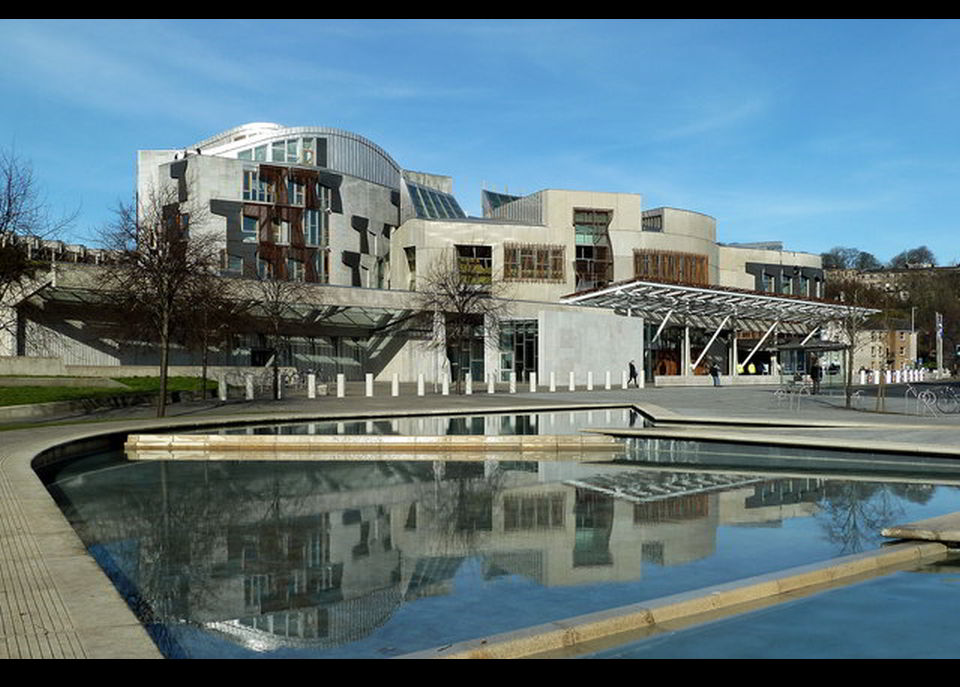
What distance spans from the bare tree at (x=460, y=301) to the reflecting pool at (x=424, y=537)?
25.1 metres

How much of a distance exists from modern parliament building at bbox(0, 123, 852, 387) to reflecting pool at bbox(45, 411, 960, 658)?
1190 inches

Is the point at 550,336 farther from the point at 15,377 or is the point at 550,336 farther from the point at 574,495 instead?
the point at 574,495

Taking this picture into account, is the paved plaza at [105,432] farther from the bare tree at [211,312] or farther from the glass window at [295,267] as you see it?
the glass window at [295,267]

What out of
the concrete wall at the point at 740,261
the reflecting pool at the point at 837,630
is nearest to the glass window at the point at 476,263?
the concrete wall at the point at 740,261

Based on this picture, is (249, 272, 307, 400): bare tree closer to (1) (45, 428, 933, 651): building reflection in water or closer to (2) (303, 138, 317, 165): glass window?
(2) (303, 138, 317, 165): glass window

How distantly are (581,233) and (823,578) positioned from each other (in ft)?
170

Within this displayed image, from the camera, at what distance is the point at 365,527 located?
9.47 meters

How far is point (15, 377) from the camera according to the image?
2894cm

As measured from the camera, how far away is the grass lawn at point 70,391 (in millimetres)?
22359

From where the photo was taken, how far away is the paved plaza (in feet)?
16.2

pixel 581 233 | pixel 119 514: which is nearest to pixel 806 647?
pixel 119 514

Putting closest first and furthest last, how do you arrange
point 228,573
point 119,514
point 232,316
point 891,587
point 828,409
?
1. point 891,587
2. point 228,573
3. point 119,514
4. point 828,409
5. point 232,316

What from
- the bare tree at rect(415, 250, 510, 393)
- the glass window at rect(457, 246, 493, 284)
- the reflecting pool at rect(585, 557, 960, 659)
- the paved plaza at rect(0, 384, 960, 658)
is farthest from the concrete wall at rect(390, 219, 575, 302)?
the reflecting pool at rect(585, 557, 960, 659)

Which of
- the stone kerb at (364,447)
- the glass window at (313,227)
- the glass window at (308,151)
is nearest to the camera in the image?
the stone kerb at (364,447)
